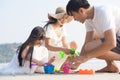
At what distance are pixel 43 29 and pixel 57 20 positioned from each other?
0.52 meters

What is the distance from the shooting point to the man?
5.03 metres

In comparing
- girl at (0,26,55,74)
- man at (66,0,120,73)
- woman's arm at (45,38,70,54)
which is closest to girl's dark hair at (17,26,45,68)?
girl at (0,26,55,74)

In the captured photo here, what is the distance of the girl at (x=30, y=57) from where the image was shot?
19.2ft

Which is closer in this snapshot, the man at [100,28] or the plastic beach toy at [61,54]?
the man at [100,28]

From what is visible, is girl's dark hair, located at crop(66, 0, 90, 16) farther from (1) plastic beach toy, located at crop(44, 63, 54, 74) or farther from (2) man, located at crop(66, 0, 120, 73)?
(1) plastic beach toy, located at crop(44, 63, 54, 74)

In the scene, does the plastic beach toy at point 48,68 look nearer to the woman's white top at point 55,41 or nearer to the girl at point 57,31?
the woman's white top at point 55,41

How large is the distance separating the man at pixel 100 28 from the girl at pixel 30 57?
74 cm

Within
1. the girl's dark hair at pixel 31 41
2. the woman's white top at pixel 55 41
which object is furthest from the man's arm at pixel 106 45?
the woman's white top at pixel 55 41

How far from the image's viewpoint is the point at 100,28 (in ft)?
17.4

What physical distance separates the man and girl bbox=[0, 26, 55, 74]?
744 mm

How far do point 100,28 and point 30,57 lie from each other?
3.68ft

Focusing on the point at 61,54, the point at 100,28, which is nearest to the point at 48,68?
the point at 61,54

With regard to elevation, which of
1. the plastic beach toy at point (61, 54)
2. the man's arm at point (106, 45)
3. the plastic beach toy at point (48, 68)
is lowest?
the plastic beach toy at point (48, 68)
